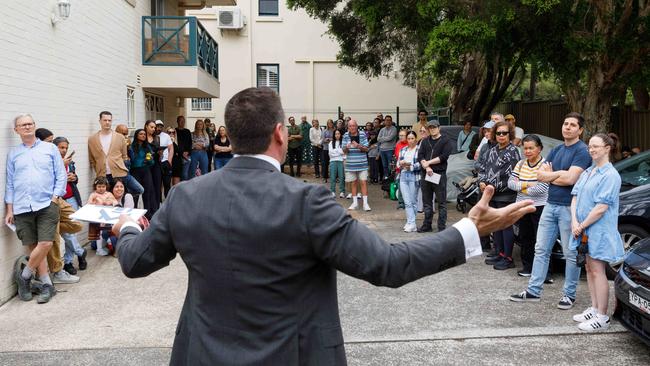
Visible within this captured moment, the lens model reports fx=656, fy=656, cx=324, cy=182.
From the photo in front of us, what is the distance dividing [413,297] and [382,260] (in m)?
5.28

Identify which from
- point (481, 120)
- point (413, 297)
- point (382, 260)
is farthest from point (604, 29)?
point (382, 260)

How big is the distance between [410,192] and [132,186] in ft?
15.3

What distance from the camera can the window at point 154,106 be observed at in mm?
14798

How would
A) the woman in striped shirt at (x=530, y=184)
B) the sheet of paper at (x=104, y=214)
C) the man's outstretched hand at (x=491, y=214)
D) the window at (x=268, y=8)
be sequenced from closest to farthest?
the man's outstretched hand at (x=491, y=214)
the sheet of paper at (x=104, y=214)
the woman in striped shirt at (x=530, y=184)
the window at (x=268, y=8)

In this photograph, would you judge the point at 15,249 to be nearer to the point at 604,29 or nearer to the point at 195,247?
the point at 195,247

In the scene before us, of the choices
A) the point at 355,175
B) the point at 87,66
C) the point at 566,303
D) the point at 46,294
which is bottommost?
the point at 46,294

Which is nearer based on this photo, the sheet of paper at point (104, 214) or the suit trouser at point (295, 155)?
the sheet of paper at point (104, 214)

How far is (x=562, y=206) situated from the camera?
6648mm

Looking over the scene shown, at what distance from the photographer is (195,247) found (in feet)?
7.36

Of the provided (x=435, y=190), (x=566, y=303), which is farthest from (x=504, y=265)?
(x=435, y=190)

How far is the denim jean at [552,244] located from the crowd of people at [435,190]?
1cm

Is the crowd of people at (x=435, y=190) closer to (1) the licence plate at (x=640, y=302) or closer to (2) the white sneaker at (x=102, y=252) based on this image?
(2) the white sneaker at (x=102, y=252)

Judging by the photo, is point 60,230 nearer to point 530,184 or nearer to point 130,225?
point 530,184

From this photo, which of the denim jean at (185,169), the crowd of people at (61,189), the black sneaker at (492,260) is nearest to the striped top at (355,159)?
the denim jean at (185,169)
